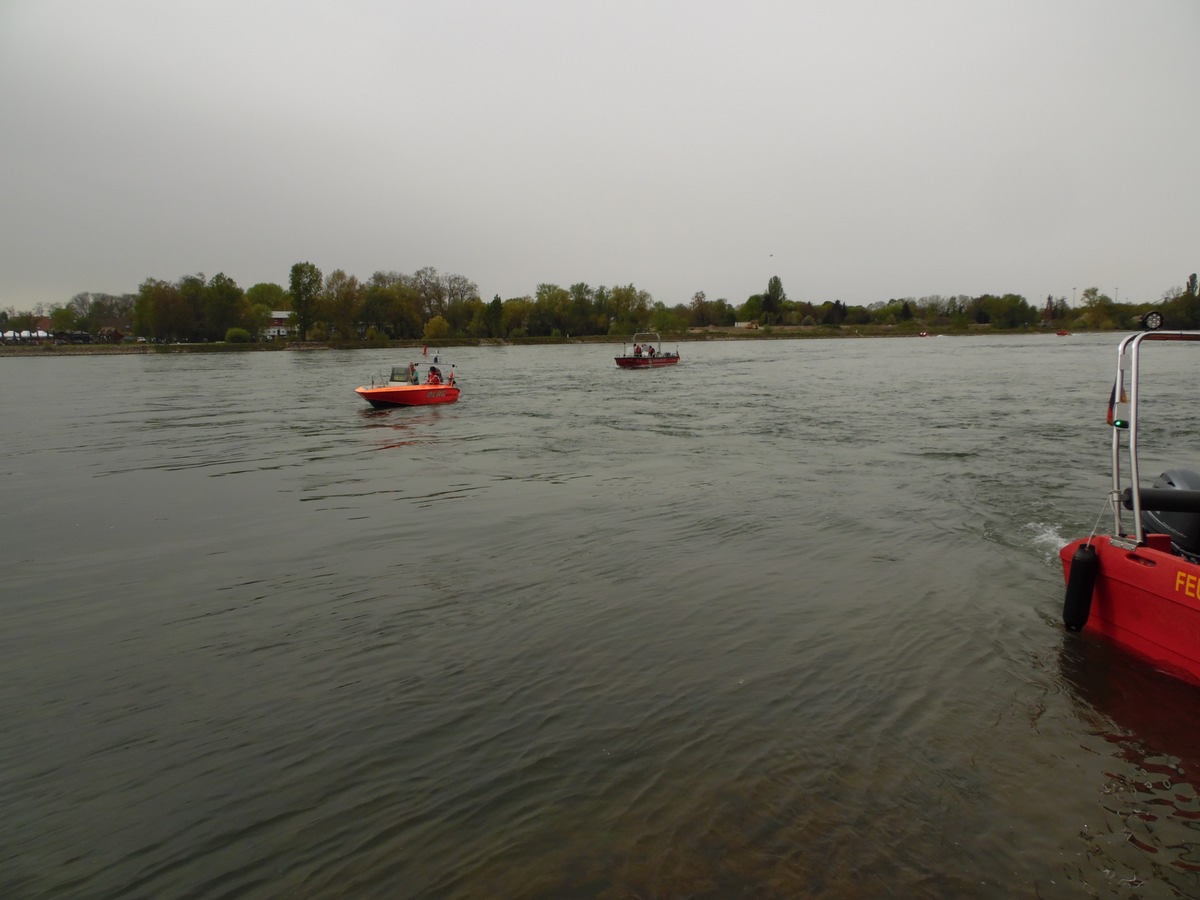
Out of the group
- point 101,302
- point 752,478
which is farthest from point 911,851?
point 101,302

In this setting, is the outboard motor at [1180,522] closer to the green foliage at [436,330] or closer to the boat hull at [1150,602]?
the boat hull at [1150,602]

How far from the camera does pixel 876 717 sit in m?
6.34

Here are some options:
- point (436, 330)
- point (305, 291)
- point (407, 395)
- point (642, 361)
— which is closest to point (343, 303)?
point (305, 291)

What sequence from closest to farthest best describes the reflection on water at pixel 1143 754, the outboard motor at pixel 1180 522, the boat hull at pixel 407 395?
the reflection on water at pixel 1143 754, the outboard motor at pixel 1180 522, the boat hull at pixel 407 395

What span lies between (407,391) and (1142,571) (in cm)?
3047

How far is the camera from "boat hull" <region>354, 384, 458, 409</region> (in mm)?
32656

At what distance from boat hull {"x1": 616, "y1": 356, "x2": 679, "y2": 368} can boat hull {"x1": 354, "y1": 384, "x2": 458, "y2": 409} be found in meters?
27.4

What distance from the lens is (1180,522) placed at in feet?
24.6

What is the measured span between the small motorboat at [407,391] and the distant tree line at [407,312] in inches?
4413

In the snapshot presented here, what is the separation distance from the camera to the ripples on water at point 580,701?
4.77 meters

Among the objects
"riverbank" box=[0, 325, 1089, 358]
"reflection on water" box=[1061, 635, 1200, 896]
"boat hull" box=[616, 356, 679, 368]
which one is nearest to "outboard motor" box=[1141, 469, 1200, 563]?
"reflection on water" box=[1061, 635, 1200, 896]

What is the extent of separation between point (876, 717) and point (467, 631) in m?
4.45

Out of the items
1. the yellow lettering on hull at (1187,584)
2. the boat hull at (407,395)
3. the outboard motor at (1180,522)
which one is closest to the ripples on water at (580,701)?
the yellow lettering on hull at (1187,584)

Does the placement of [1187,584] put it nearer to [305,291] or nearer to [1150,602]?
[1150,602]
